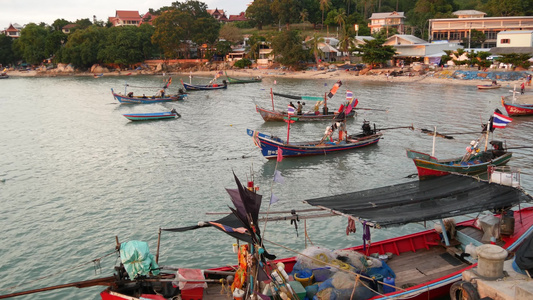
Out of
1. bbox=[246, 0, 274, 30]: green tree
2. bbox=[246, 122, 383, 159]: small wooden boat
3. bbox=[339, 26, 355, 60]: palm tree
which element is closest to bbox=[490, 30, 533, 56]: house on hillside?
bbox=[339, 26, 355, 60]: palm tree

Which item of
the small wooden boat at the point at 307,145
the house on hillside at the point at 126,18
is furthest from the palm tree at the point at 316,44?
the house on hillside at the point at 126,18

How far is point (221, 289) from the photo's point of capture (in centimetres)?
1023

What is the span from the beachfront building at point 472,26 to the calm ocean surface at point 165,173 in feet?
108

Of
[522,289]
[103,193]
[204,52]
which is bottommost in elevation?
[103,193]

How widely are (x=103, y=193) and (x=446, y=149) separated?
1967 cm

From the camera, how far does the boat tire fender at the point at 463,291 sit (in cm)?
933

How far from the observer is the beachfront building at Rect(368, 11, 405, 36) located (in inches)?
3408

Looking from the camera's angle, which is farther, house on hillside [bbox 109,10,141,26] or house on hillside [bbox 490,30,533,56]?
house on hillside [bbox 109,10,141,26]

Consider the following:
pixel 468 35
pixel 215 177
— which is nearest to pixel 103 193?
pixel 215 177

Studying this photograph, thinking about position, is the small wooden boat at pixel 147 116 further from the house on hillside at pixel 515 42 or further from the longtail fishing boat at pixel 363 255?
the house on hillside at pixel 515 42

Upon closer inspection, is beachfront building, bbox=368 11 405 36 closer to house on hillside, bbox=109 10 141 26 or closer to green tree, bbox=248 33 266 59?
green tree, bbox=248 33 266 59

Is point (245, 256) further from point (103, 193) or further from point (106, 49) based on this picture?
point (106, 49)

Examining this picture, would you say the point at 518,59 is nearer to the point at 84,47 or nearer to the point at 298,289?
the point at 298,289

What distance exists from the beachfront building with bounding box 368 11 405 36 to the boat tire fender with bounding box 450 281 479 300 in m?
81.4
